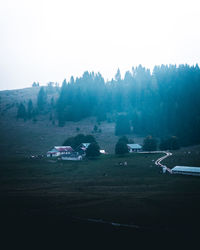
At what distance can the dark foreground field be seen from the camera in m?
20.5

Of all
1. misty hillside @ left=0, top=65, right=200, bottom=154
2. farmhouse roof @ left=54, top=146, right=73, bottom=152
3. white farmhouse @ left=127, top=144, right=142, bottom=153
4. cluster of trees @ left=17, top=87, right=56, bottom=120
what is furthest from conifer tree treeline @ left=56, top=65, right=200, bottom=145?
farmhouse roof @ left=54, top=146, right=73, bottom=152

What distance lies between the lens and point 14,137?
344 feet

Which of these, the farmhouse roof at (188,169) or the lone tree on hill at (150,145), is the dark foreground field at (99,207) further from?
the lone tree on hill at (150,145)

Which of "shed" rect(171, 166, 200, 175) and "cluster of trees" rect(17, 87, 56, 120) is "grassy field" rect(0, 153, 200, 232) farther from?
"cluster of trees" rect(17, 87, 56, 120)

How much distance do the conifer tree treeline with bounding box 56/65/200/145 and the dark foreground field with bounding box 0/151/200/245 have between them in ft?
178

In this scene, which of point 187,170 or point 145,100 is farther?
point 145,100

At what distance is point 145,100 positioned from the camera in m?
127

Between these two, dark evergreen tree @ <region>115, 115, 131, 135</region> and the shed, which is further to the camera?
dark evergreen tree @ <region>115, 115, 131, 135</region>

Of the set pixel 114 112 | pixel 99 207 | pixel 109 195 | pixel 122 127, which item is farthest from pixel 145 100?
pixel 99 207

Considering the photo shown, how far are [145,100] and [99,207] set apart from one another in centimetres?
10518

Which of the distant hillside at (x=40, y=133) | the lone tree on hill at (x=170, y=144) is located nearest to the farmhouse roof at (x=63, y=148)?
the distant hillside at (x=40, y=133)

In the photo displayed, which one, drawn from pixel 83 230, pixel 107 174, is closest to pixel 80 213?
pixel 83 230

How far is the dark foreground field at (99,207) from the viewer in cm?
2047

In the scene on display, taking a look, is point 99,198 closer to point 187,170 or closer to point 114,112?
point 187,170
